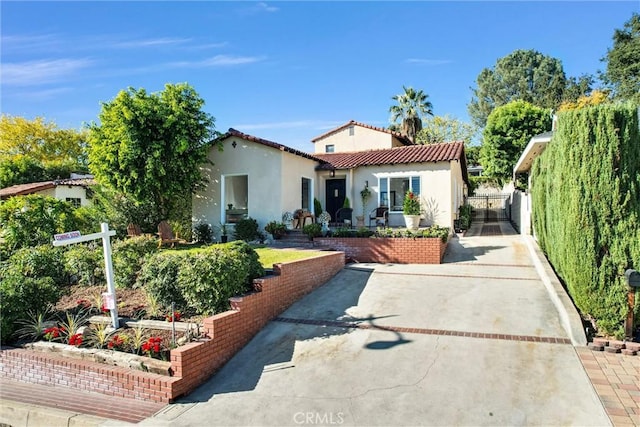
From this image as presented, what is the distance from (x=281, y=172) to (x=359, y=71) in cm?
577

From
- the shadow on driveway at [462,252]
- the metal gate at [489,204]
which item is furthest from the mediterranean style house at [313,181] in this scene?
the metal gate at [489,204]

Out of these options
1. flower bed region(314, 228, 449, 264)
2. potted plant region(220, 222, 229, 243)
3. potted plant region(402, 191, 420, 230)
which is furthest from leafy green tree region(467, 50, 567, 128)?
potted plant region(220, 222, 229, 243)

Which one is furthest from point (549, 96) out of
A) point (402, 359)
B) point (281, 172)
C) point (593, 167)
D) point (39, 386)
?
point (39, 386)

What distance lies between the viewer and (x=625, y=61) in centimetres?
3028

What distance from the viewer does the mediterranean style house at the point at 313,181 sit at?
1495cm

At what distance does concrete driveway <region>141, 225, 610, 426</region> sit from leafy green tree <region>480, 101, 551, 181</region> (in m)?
16.8

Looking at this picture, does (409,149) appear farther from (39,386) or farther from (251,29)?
(39,386)

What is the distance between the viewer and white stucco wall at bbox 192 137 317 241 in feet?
48.4

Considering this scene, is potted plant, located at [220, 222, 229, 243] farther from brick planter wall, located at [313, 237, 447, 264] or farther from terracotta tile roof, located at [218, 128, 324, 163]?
brick planter wall, located at [313, 237, 447, 264]

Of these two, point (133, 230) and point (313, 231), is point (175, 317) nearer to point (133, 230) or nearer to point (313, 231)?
point (313, 231)

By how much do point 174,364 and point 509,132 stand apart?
23.3m

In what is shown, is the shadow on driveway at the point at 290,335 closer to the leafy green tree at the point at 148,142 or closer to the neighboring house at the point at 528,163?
the neighboring house at the point at 528,163

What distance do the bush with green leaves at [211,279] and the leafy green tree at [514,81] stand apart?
47.0 metres

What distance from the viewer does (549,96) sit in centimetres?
4300
